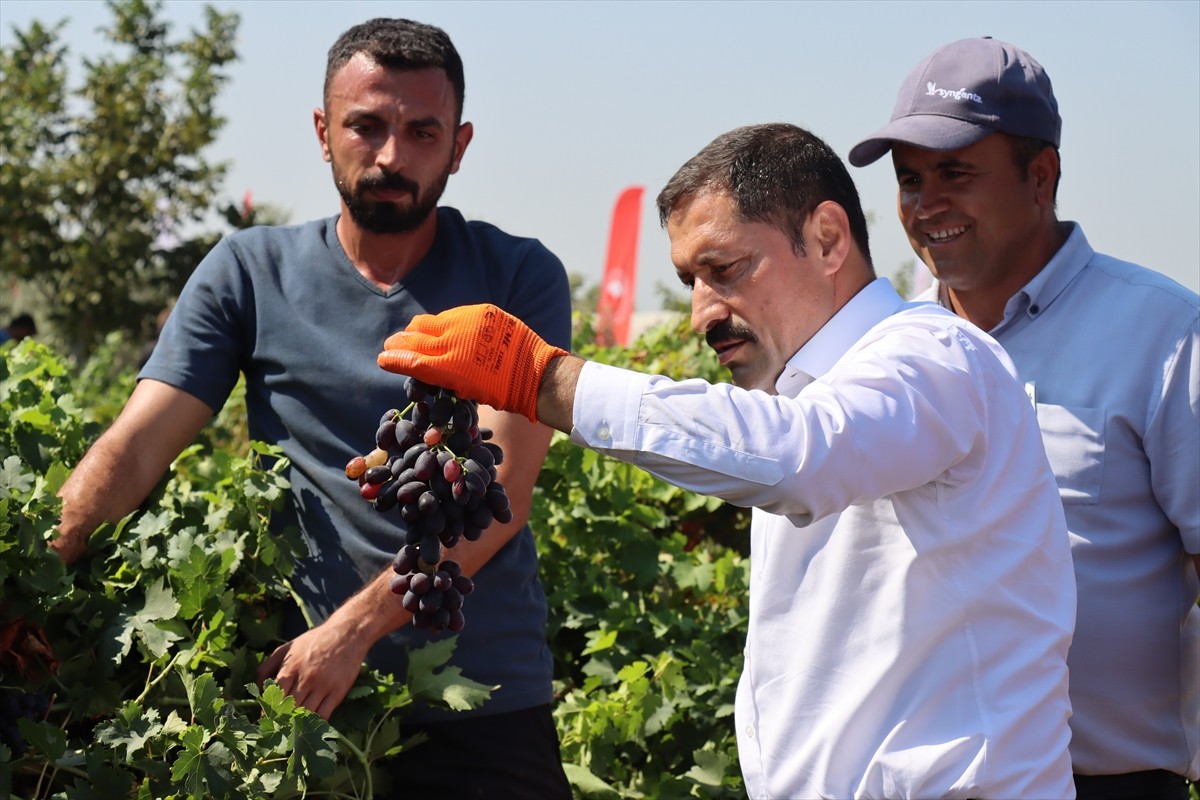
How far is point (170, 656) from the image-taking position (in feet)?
8.68

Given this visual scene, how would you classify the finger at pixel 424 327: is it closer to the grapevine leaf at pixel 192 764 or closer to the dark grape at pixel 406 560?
the dark grape at pixel 406 560

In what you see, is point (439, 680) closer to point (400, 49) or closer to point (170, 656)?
point (170, 656)

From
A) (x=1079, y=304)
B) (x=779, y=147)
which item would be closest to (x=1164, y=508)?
(x=1079, y=304)

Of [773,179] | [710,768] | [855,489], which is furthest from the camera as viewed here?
[710,768]

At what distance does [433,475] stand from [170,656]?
39.1 inches

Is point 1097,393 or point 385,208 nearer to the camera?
point 1097,393

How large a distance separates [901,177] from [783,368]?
1103 mm

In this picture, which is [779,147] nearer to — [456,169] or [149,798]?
[456,169]

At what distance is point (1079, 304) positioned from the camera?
2867 mm

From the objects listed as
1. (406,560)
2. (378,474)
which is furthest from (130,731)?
(378,474)

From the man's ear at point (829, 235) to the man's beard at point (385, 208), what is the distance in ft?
4.15

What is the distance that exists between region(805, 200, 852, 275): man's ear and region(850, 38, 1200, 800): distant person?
84cm

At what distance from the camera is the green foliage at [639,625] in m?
3.80

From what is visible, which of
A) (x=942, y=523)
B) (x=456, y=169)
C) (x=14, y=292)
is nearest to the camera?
(x=942, y=523)
